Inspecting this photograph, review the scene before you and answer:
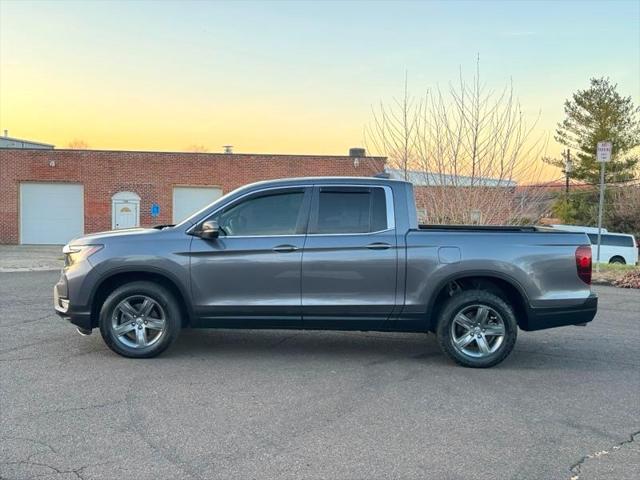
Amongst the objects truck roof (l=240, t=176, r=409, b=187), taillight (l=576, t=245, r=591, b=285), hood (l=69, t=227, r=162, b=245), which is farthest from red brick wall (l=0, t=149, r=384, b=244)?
taillight (l=576, t=245, r=591, b=285)

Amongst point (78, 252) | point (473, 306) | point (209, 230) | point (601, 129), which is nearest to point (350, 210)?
point (209, 230)

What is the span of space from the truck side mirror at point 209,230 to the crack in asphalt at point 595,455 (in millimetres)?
3723

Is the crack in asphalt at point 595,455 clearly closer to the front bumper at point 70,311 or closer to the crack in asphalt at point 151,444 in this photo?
the crack in asphalt at point 151,444

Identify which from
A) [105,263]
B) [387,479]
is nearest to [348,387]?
[387,479]

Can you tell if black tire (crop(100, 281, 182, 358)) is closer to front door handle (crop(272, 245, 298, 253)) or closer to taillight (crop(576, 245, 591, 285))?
front door handle (crop(272, 245, 298, 253))

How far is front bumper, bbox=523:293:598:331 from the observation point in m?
5.83

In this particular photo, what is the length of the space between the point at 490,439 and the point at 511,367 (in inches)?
82.2

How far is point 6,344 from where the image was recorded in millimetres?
6484

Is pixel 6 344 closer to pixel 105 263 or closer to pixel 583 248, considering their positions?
pixel 105 263

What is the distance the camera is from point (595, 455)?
3869 millimetres

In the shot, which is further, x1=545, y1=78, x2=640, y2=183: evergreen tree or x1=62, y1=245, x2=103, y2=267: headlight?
x1=545, y1=78, x2=640, y2=183: evergreen tree

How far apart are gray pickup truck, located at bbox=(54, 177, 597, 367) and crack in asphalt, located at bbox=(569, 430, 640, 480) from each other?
5.76 ft

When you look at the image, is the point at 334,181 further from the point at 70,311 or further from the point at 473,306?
the point at 70,311

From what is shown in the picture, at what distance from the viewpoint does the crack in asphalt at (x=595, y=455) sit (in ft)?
11.8
